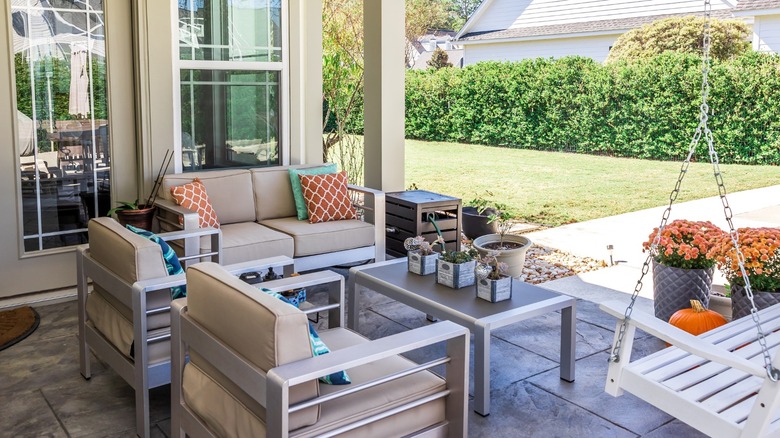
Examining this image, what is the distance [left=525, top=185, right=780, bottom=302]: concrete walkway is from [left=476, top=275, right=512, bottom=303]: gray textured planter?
153 centimetres

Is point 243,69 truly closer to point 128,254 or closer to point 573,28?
point 128,254

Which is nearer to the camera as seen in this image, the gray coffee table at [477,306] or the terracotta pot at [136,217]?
the gray coffee table at [477,306]

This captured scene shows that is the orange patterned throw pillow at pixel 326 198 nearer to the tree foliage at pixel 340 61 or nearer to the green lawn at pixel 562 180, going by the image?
the tree foliage at pixel 340 61

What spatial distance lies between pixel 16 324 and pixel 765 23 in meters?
11.1

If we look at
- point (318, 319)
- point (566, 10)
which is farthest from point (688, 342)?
point (566, 10)

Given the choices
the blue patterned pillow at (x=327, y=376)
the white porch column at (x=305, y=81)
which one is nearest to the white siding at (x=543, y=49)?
the white porch column at (x=305, y=81)

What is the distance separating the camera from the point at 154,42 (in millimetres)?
5035

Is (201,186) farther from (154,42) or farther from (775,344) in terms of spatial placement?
(775,344)

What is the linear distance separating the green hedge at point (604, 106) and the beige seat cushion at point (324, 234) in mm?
6795

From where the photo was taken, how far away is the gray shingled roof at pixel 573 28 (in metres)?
12.6

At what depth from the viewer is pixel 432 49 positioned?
1936cm

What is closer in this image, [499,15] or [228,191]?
[228,191]

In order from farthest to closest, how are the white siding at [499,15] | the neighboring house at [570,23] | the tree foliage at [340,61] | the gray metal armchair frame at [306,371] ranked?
the white siding at [499,15] < the neighboring house at [570,23] < the tree foliage at [340,61] < the gray metal armchair frame at [306,371]

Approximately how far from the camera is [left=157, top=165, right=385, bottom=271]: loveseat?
4715 mm
